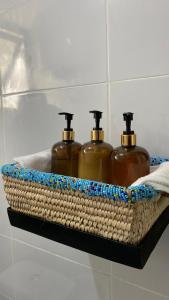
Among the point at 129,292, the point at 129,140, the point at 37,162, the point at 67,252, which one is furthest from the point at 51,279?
the point at 129,140

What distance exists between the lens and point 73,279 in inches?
28.3

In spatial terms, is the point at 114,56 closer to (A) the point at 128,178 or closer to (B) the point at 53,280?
(A) the point at 128,178

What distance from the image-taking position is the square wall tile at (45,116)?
0.63 m

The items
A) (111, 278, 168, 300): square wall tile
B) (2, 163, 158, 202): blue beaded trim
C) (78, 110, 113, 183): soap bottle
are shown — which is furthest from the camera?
(111, 278, 168, 300): square wall tile

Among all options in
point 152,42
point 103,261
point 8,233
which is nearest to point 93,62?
point 152,42

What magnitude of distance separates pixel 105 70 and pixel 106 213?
35cm

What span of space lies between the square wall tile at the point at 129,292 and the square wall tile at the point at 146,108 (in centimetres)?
31

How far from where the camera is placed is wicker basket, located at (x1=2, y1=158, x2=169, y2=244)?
0.37 metres

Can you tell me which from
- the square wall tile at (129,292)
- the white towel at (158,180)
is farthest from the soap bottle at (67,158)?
the square wall tile at (129,292)

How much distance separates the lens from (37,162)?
1.78 ft

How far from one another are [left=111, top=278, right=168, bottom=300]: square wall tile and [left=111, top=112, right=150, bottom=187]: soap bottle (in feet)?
0.99

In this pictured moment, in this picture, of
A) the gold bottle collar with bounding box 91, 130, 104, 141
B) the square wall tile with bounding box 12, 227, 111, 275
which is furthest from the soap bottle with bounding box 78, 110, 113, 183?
the square wall tile with bounding box 12, 227, 111, 275

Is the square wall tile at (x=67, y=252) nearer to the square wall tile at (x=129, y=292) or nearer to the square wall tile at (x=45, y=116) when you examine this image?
the square wall tile at (x=129, y=292)

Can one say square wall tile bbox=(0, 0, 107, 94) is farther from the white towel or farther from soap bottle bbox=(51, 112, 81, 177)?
the white towel
